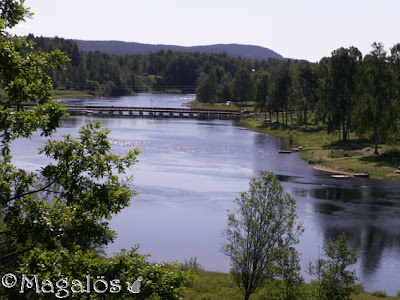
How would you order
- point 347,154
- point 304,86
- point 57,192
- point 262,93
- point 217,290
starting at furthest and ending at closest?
point 262,93
point 304,86
point 347,154
point 217,290
point 57,192

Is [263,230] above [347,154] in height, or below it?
above

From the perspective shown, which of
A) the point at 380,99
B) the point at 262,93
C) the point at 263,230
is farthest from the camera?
the point at 262,93

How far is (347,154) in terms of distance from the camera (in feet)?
279

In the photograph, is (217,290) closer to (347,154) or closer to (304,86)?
(347,154)

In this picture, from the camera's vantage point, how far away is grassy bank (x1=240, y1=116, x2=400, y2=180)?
74756 mm

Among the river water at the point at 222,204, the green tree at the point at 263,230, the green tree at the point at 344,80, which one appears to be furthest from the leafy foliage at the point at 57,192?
the green tree at the point at 344,80

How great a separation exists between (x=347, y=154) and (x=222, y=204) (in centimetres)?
3646

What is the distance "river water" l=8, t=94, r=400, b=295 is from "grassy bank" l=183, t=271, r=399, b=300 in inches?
132

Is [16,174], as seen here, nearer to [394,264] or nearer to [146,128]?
[394,264]

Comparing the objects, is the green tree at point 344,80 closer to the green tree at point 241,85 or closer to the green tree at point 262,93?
the green tree at point 262,93

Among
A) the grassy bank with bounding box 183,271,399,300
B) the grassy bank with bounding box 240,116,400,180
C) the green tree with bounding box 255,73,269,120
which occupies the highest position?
the green tree with bounding box 255,73,269,120

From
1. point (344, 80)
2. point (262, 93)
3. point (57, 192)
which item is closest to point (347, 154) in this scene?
point (344, 80)

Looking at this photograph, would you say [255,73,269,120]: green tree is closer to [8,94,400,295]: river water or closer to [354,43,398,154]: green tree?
[8,94,400,295]: river water

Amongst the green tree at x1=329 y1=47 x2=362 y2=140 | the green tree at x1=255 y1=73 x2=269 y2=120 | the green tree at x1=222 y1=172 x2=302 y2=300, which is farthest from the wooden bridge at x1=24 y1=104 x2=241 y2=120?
the green tree at x1=222 y1=172 x2=302 y2=300
